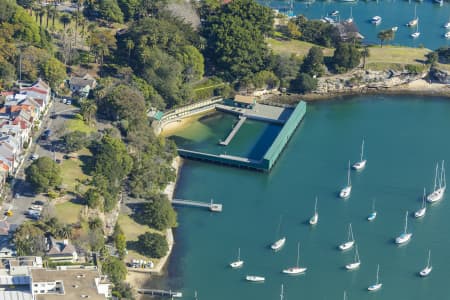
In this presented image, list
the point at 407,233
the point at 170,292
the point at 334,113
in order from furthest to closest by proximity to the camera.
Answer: the point at 334,113
the point at 407,233
the point at 170,292

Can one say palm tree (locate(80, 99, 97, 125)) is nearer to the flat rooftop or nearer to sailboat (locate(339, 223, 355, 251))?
sailboat (locate(339, 223, 355, 251))

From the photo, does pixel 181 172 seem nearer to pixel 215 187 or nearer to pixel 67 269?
pixel 215 187

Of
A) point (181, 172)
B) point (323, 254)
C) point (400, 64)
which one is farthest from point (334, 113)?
point (323, 254)

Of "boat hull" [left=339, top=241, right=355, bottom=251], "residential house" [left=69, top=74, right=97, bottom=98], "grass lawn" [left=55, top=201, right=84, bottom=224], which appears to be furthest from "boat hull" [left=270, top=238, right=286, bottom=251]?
"residential house" [left=69, top=74, right=97, bottom=98]

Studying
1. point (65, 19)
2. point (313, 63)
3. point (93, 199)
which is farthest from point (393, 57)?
point (93, 199)

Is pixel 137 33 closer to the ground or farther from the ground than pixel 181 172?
farther from the ground

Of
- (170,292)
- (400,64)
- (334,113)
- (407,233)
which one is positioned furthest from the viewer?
(400,64)

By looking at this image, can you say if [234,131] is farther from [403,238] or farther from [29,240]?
[29,240]
